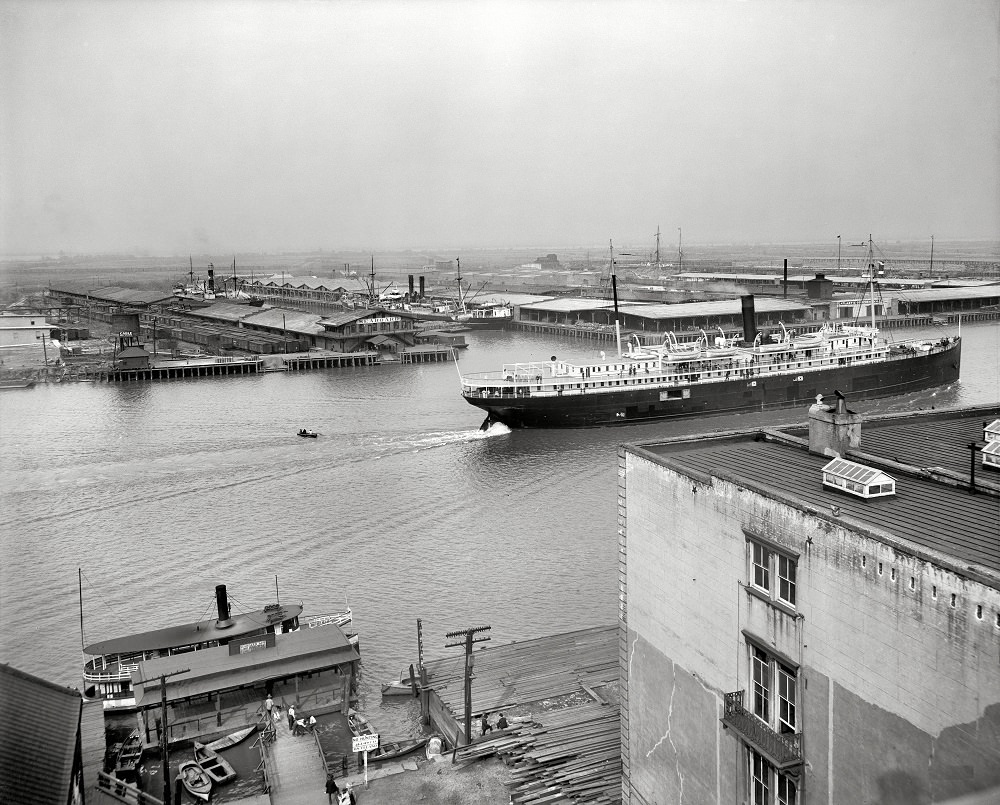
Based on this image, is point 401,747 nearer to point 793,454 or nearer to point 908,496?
point 793,454

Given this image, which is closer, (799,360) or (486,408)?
(486,408)

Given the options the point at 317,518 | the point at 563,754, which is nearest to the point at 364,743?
the point at 563,754

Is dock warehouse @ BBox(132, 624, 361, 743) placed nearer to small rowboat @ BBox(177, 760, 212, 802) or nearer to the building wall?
small rowboat @ BBox(177, 760, 212, 802)

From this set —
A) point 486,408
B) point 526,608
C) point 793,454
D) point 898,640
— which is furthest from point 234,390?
point 898,640

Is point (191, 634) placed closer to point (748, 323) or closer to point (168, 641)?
point (168, 641)

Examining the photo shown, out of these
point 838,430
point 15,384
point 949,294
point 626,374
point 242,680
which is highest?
point 838,430

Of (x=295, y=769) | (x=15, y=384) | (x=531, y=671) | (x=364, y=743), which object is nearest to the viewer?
(x=364, y=743)
